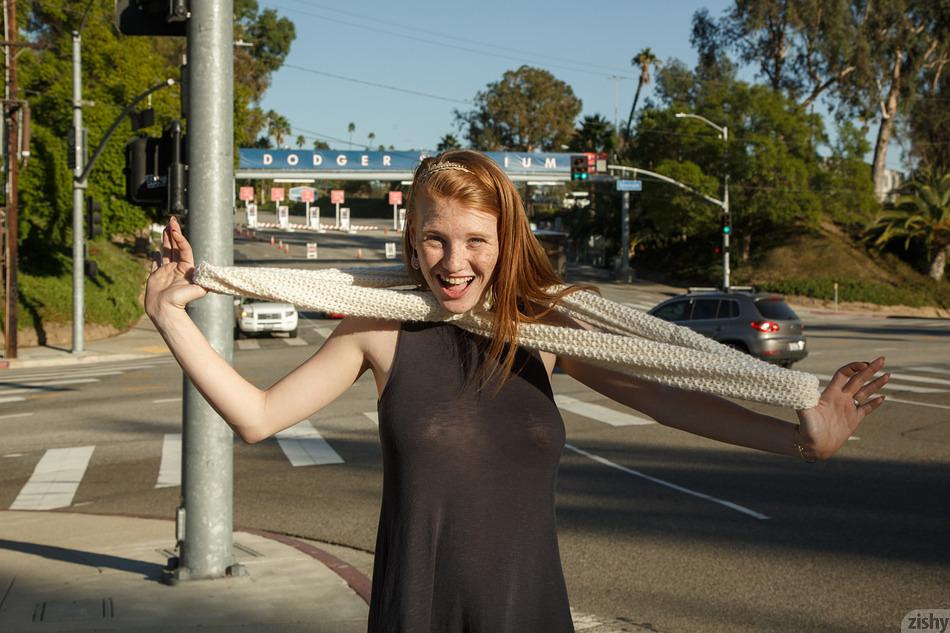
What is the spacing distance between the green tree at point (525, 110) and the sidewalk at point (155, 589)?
93.0 meters

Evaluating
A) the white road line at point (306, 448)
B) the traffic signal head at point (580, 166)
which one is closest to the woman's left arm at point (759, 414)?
the white road line at point (306, 448)

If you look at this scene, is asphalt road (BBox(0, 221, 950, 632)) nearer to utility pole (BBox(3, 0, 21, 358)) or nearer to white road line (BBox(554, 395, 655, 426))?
white road line (BBox(554, 395, 655, 426))

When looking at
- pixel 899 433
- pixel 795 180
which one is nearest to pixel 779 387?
pixel 899 433

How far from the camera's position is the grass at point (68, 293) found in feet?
105

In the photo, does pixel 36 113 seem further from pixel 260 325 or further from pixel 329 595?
pixel 329 595

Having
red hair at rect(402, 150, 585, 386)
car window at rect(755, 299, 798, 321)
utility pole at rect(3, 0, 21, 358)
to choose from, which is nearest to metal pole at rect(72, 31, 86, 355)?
utility pole at rect(3, 0, 21, 358)

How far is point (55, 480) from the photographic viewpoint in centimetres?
1099

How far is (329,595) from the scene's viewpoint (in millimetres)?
6355

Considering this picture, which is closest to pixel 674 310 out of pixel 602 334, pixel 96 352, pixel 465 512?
pixel 96 352

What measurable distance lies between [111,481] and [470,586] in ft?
30.9

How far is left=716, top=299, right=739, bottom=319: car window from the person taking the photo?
21.0 metres

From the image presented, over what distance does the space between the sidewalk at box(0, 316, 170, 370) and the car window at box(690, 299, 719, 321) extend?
14.6m

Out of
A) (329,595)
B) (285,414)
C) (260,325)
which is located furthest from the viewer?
(260,325)

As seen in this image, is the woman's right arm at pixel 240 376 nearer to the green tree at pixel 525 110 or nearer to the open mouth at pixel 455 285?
the open mouth at pixel 455 285
